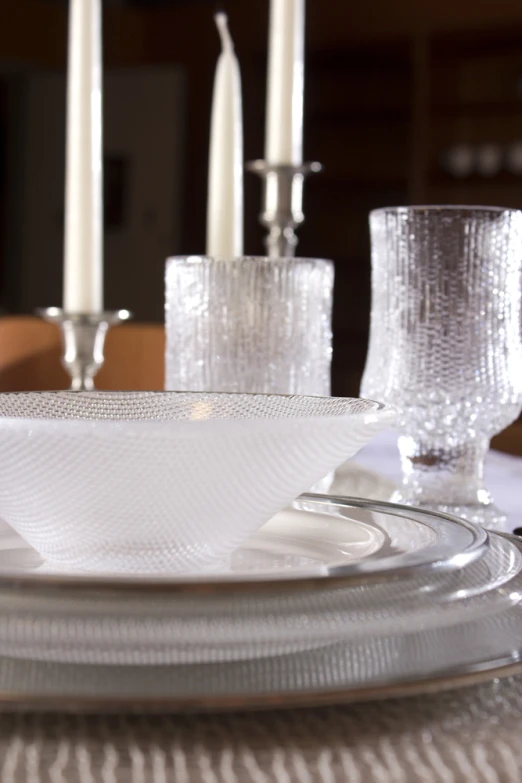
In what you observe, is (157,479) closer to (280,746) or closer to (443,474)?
(280,746)

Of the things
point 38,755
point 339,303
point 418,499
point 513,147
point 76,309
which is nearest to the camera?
point 38,755

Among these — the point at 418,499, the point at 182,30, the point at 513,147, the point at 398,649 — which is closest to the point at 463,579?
the point at 398,649

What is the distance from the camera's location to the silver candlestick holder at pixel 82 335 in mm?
802

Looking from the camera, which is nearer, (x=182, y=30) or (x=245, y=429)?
(x=245, y=429)

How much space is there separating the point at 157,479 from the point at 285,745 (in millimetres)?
98

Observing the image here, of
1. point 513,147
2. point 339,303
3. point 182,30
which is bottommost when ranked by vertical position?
point 339,303

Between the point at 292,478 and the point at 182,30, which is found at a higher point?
the point at 182,30

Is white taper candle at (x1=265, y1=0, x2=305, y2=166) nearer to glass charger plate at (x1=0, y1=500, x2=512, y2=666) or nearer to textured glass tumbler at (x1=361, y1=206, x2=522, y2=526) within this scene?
textured glass tumbler at (x1=361, y1=206, x2=522, y2=526)

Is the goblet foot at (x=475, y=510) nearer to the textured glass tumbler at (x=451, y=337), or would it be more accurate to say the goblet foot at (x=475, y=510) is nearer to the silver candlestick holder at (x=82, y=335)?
the textured glass tumbler at (x=451, y=337)

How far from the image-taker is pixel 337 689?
23cm

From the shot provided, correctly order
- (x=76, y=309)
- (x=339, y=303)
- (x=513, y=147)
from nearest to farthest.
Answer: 1. (x=76, y=309)
2. (x=513, y=147)
3. (x=339, y=303)

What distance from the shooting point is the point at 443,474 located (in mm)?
635

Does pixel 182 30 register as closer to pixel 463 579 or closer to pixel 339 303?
pixel 339 303

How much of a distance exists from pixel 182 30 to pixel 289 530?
209 inches
